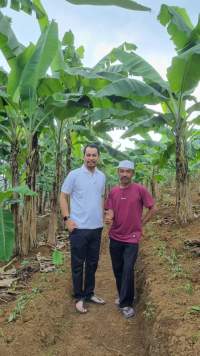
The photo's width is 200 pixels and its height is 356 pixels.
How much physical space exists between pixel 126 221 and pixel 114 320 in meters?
1.21

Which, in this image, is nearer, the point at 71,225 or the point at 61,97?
the point at 71,225

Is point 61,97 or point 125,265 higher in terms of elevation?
point 61,97

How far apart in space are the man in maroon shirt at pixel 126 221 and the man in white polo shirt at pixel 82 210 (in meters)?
0.20

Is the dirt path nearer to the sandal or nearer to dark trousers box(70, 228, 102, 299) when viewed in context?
the sandal

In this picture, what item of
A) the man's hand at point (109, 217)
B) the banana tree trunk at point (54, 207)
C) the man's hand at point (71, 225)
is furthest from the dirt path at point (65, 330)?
the banana tree trunk at point (54, 207)

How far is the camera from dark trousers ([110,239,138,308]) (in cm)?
457

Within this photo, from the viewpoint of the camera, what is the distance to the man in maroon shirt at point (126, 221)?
458 centimetres

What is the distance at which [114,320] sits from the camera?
4.54m

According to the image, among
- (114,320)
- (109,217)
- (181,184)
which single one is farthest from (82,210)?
(181,184)

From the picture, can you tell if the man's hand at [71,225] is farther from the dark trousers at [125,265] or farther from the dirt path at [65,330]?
the dirt path at [65,330]

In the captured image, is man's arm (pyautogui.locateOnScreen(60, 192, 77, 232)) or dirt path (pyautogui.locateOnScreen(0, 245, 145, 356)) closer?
dirt path (pyautogui.locateOnScreen(0, 245, 145, 356))

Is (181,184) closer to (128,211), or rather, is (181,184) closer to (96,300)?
(128,211)

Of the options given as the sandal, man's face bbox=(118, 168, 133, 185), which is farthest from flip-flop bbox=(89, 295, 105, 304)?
man's face bbox=(118, 168, 133, 185)

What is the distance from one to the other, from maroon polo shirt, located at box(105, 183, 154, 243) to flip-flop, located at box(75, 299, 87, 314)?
3.09 feet
